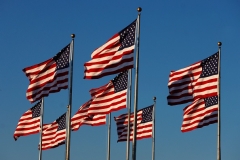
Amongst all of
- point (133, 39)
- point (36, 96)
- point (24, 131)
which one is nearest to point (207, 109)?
point (133, 39)

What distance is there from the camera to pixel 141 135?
62.6 metres

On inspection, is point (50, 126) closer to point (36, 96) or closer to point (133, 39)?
point (36, 96)

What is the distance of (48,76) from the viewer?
49.6 metres

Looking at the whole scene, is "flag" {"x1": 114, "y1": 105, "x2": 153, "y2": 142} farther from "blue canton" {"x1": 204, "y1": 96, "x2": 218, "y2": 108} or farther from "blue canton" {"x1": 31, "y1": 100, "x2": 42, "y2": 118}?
"blue canton" {"x1": 204, "y1": 96, "x2": 218, "y2": 108}

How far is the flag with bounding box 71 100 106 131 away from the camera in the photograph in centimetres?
5765

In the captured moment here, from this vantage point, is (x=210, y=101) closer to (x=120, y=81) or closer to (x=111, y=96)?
(x=120, y=81)

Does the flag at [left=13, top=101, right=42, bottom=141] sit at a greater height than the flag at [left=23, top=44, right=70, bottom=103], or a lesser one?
lesser

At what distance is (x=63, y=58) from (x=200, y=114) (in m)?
9.84

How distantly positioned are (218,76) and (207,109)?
104 inches

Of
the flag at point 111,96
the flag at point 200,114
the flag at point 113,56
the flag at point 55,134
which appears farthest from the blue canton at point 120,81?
the flag at point 55,134

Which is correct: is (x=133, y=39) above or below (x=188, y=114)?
above

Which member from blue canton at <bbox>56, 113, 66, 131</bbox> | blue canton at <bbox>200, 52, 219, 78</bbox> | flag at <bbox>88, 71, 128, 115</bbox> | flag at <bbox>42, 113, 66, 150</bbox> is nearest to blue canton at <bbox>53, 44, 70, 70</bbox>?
flag at <bbox>88, 71, 128, 115</bbox>

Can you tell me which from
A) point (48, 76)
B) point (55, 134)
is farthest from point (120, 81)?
point (55, 134)

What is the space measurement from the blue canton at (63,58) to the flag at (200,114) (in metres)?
9.04
